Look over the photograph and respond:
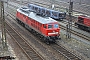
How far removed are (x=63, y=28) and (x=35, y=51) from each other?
12.8m

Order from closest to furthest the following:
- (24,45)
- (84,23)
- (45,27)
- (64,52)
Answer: (64,52) → (24,45) → (45,27) → (84,23)

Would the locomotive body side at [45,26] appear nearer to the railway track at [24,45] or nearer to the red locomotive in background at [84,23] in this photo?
the railway track at [24,45]

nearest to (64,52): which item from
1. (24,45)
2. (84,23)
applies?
(24,45)

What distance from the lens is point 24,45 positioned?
25672 millimetres

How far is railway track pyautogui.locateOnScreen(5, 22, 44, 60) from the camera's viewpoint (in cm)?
2181

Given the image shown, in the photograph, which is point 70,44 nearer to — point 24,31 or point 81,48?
point 81,48

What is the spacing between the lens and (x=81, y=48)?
2480 cm

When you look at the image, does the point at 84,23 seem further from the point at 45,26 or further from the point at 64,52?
the point at 64,52

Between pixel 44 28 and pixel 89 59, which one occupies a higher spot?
pixel 44 28

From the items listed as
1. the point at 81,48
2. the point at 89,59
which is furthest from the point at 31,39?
the point at 89,59

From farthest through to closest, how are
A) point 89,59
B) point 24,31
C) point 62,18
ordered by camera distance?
point 62,18, point 24,31, point 89,59

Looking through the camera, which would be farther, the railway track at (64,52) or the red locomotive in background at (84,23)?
the red locomotive in background at (84,23)

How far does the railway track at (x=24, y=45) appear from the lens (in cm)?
2181

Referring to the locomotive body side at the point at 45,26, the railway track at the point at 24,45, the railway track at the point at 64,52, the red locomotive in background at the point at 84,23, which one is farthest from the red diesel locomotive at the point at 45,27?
the red locomotive in background at the point at 84,23
